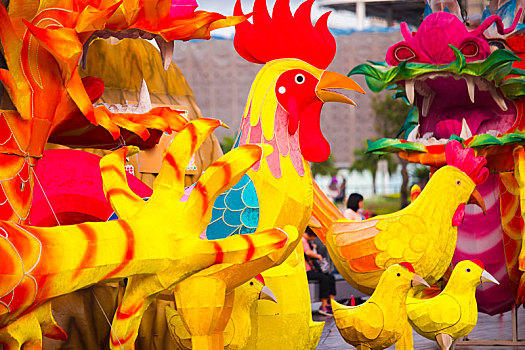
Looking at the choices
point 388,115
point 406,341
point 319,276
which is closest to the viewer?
point 406,341

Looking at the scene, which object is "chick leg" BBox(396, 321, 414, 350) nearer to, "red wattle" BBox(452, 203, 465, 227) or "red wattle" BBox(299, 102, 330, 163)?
"red wattle" BBox(452, 203, 465, 227)

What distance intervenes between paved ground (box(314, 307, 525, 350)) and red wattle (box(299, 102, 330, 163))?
290 cm

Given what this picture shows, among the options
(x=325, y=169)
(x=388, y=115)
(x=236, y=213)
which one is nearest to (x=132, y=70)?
(x=236, y=213)

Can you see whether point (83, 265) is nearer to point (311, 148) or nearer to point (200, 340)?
point (200, 340)

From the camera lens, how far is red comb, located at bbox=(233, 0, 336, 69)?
4.29 m

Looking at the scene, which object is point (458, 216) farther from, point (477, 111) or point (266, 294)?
point (266, 294)

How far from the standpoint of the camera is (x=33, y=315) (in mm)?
2621

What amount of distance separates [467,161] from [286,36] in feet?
6.67

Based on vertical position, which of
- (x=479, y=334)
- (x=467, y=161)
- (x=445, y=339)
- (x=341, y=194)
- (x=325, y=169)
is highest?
(x=467, y=161)

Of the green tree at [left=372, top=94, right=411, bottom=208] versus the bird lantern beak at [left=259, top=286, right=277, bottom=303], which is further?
the green tree at [left=372, top=94, right=411, bottom=208]

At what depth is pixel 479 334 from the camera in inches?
314

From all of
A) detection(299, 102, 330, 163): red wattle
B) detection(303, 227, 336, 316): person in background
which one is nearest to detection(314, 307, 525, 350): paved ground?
detection(303, 227, 336, 316): person in background

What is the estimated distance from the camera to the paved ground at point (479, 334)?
277 inches

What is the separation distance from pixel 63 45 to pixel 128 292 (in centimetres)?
94
